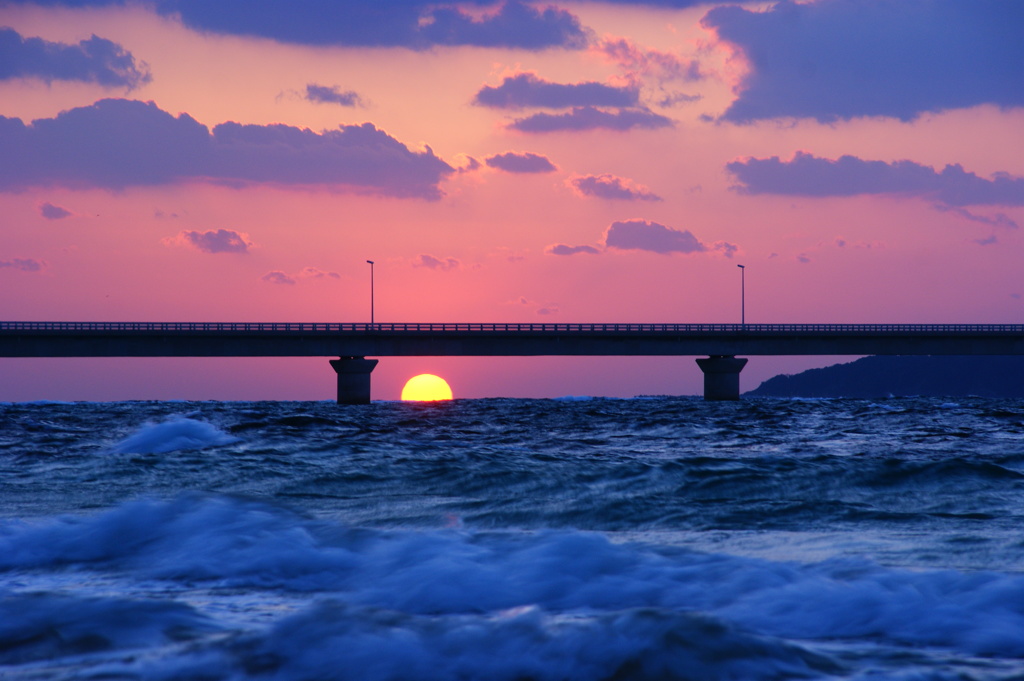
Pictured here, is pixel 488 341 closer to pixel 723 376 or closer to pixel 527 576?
pixel 723 376

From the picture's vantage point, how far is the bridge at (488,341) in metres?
75.2

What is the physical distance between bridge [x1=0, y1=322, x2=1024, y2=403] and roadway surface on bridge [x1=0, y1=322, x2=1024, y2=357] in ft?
0.30

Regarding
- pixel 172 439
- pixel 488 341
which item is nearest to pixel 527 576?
pixel 172 439

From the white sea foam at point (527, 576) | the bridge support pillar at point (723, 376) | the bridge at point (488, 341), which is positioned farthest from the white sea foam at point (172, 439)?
the bridge support pillar at point (723, 376)

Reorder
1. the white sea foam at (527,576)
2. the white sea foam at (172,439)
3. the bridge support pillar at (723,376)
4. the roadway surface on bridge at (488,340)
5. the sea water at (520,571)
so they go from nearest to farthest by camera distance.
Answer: the sea water at (520,571) → the white sea foam at (527,576) → the white sea foam at (172,439) → the roadway surface on bridge at (488,340) → the bridge support pillar at (723,376)

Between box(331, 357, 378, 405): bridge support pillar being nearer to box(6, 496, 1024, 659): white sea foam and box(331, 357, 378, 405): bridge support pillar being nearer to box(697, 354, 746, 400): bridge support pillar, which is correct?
box(697, 354, 746, 400): bridge support pillar

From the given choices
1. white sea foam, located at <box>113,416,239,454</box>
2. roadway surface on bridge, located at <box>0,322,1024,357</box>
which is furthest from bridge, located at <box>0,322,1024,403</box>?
white sea foam, located at <box>113,416,239,454</box>

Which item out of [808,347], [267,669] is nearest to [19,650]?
[267,669]

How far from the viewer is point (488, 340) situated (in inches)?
3317

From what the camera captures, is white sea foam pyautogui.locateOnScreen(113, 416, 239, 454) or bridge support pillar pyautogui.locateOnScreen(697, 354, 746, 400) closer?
white sea foam pyautogui.locateOnScreen(113, 416, 239, 454)

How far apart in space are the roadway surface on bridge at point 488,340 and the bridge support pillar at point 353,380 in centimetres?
117

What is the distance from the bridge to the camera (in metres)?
75.2

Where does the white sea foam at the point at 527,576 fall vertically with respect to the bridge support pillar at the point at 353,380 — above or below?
above

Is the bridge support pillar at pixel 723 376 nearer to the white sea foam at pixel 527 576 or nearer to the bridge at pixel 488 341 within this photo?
the bridge at pixel 488 341
